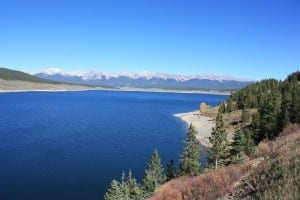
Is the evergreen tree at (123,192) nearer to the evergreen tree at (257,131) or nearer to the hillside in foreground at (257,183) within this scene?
the hillside in foreground at (257,183)

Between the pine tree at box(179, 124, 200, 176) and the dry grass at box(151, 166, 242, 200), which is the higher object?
the dry grass at box(151, 166, 242, 200)

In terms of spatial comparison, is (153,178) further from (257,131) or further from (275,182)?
(275,182)

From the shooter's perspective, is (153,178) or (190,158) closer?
(153,178)

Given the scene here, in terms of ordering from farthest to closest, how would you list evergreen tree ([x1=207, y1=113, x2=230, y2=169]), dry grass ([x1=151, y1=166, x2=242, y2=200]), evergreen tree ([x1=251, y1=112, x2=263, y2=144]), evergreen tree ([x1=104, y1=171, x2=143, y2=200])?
evergreen tree ([x1=251, y1=112, x2=263, y2=144]) < evergreen tree ([x1=207, y1=113, x2=230, y2=169]) < evergreen tree ([x1=104, y1=171, x2=143, y2=200]) < dry grass ([x1=151, y1=166, x2=242, y2=200])

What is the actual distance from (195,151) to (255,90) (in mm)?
98713

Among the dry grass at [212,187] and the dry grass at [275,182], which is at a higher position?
the dry grass at [275,182]

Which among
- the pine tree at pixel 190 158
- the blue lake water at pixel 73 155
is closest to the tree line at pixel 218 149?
the pine tree at pixel 190 158

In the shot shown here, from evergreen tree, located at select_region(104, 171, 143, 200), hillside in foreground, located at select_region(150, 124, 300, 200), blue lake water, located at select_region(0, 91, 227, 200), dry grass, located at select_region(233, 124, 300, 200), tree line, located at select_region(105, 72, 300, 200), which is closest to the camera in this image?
dry grass, located at select_region(233, 124, 300, 200)

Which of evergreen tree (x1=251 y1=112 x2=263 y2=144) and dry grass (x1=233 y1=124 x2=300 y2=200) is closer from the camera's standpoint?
dry grass (x1=233 y1=124 x2=300 y2=200)

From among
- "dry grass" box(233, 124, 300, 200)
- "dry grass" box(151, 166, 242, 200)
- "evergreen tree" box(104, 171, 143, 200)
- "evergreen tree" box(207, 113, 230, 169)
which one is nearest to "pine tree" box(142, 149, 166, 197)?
"evergreen tree" box(104, 171, 143, 200)

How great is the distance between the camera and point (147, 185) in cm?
4344

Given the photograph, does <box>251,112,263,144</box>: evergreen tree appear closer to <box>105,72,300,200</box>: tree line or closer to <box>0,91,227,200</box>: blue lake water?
<box>105,72,300,200</box>: tree line

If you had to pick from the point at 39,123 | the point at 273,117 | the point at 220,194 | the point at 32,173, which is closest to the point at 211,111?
the point at 39,123

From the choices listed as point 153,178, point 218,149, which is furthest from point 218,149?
point 153,178
